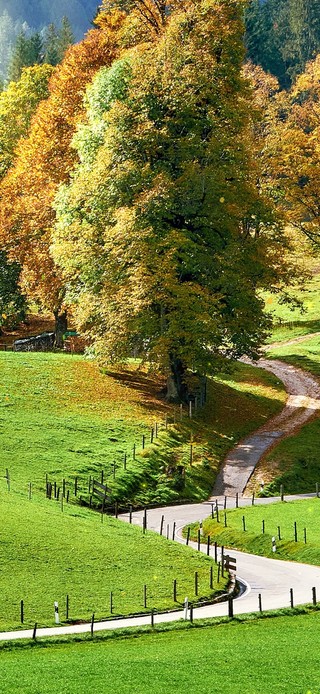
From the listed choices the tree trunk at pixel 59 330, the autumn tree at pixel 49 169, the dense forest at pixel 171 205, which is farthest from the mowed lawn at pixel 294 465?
the tree trunk at pixel 59 330

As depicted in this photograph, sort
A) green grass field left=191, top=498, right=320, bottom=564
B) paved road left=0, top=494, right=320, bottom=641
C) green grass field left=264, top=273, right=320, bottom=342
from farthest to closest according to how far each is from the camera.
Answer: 1. green grass field left=264, top=273, right=320, bottom=342
2. green grass field left=191, top=498, right=320, bottom=564
3. paved road left=0, top=494, right=320, bottom=641

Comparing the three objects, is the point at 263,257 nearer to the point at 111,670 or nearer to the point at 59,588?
the point at 59,588

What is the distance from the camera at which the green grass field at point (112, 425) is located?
202 ft

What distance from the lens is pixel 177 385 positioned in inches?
2985

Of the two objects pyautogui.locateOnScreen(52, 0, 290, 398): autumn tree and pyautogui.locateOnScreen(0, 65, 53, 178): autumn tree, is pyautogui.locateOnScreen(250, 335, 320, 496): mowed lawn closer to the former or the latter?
pyautogui.locateOnScreen(52, 0, 290, 398): autumn tree

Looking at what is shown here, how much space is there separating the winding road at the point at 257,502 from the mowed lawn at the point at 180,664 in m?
2.00

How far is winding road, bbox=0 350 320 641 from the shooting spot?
39.8 metres

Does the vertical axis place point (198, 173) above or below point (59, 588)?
above

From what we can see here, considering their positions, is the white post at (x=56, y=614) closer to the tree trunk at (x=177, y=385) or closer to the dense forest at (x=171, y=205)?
the dense forest at (x=171, y=205)

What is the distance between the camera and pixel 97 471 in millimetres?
61344

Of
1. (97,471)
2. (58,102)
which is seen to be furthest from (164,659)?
(58,102)

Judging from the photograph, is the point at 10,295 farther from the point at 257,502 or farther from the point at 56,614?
the point at 56,614

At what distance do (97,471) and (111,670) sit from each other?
29834 mm

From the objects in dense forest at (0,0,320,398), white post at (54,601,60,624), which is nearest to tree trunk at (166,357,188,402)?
dense forest at (0,0,320,398)
